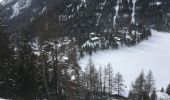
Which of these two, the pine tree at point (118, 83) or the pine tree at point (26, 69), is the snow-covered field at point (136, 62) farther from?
the pine tree at point (26, 69)

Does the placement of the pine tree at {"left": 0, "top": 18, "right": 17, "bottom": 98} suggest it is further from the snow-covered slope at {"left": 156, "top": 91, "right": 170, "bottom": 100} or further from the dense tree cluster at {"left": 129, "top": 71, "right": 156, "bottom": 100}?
the snow-covered slope at {"left": 156, "top": 91, "right": 170, "bottom": 100}

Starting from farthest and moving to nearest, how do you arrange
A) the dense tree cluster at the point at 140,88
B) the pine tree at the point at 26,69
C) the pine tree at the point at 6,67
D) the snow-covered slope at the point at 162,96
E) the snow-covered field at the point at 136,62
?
the snow-covered field at the point at 136,62 → the snow-covered slope at the point at 162,96 → the dense tree cluster at the point at 140,88 → the pine tree at the point at 6,67 → the pine tree at the point at 26,69

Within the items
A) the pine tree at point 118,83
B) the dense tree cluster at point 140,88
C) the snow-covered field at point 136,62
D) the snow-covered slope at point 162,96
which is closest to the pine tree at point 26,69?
the dense tree cluster at point 140,88

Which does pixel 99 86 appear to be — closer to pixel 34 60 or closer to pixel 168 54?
pixel 34 60

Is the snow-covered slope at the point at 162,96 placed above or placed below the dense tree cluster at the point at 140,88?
below

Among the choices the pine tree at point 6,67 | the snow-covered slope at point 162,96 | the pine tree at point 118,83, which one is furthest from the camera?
the snow-covered slope at point 162,96

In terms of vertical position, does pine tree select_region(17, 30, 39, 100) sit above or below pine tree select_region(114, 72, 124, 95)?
above

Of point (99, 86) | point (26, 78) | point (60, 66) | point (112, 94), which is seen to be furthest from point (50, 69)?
point (112, 94)

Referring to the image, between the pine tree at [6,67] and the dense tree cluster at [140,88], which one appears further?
the dense tree cluster at [140,88]

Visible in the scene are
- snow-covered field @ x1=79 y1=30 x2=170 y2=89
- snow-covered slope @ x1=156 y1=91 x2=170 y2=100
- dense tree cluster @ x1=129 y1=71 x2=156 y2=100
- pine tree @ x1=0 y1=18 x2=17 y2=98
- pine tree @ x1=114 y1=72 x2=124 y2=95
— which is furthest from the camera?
snow-covered field @ x1=79 y1=30 x2=170 y2=89

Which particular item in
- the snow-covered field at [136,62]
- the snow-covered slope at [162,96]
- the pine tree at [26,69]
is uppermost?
the pine tree at [26,69]

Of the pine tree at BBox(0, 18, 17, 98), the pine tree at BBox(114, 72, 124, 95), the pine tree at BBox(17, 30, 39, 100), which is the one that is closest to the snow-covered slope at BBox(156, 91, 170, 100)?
the pine tree at BBox(114, 72, 124, 95)
